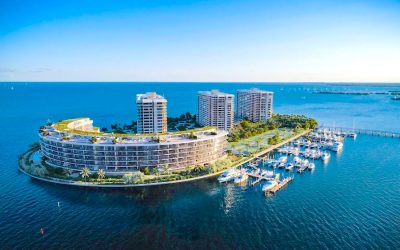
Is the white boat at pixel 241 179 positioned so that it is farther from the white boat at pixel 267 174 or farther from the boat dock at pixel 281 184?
the boat dock at pixel 281 184

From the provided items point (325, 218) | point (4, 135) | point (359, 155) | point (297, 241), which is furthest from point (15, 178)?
point (359, 155)

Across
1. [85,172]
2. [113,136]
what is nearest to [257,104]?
[113,136]

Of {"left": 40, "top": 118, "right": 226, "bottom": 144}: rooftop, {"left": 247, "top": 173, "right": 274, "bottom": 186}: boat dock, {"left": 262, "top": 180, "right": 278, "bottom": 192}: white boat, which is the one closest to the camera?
{"left": 262, "top": 180, "right": 278, "bottom": 192}: white boat

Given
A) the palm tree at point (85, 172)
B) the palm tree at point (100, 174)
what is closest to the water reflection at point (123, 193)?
the palm tree at point (85, 172)

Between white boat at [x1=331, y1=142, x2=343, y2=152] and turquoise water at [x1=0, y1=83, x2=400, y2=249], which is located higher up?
white boat at [x1=331, y1=142, x2=343, y2=152]

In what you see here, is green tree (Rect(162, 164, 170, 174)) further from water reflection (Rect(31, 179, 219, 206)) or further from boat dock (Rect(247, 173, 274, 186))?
boat dock (Rect(247, 173, 274, 186))

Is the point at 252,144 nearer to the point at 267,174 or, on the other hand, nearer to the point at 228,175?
the point at 267,174

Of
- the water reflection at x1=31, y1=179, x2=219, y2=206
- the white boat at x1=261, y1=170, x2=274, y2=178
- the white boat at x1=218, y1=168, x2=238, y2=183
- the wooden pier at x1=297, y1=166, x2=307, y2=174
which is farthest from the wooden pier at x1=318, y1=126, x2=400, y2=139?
the water reflection at x1=31, y1=179, x2=219, y2=206
